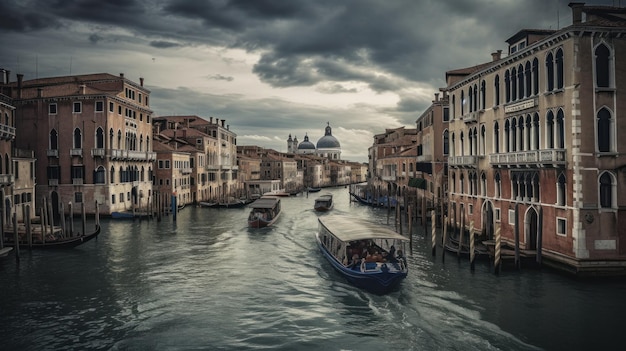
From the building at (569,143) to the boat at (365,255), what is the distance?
321 centimetres

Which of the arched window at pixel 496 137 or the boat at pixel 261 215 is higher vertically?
the arched window at pixel 496 137

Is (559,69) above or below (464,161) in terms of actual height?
above

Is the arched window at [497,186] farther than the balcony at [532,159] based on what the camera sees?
Yes

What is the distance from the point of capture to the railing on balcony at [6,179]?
79.2 feet

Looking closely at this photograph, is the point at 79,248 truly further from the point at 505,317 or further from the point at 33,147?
the point at 505,317

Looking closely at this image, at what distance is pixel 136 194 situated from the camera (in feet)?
127

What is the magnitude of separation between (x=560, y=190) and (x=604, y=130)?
8.08ft

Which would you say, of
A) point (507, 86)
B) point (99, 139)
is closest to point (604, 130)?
point (507, 86)

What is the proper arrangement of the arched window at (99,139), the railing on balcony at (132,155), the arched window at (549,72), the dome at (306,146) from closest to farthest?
the arched window at (549,72), the arched window at (99,139), the railing on balcony at (132,155), the dome at (306,146)

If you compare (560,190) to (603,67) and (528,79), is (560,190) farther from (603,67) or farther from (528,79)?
(528,79)

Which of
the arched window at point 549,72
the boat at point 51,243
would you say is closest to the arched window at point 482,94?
the arched window at point 549,72

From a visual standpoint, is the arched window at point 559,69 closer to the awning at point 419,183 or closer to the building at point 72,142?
the awning at point 419,183

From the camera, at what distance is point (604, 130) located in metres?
15.6

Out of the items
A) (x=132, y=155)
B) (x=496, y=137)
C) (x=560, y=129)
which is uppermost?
(x=132, y=155)
